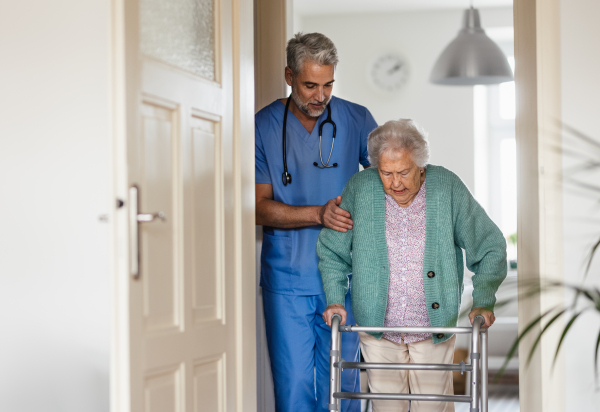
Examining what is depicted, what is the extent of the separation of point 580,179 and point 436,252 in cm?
49

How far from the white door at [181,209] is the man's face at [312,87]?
0.96ft

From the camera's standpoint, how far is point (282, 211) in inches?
92.6

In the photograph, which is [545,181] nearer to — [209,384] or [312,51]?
[312,51]

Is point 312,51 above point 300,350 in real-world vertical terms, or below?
above

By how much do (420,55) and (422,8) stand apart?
0.42 metres

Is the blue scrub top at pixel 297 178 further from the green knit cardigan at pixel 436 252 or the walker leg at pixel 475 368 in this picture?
the walker leg at pixel 475 368

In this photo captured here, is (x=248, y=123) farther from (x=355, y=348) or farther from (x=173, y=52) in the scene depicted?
(x=355, y=348)

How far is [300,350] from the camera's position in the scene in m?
2.40

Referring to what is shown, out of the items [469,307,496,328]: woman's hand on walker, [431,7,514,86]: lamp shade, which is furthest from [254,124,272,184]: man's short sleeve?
[431,7,514,86]: lamp shade

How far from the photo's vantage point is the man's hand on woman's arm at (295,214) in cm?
218

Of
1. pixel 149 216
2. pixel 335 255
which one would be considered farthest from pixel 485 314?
pixel 149 216

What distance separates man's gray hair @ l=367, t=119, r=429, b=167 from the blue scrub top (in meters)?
0.41

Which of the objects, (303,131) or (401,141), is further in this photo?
(303,131)

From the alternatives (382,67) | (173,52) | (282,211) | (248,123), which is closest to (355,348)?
(282,211)
